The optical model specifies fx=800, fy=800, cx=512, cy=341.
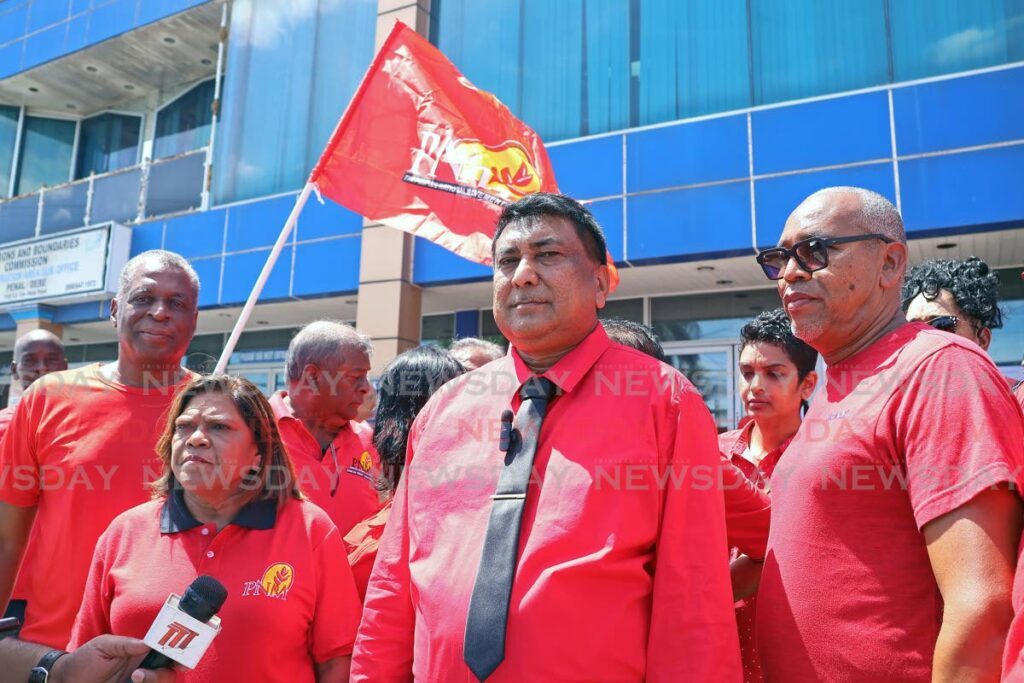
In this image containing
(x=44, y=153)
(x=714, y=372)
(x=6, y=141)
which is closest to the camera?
(x=714, y=372)

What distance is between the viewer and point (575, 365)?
204cm

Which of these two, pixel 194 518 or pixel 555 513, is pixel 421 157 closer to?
pixel 194 518

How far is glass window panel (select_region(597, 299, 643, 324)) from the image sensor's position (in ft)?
32.9

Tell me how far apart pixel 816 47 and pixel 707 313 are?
10.2ft

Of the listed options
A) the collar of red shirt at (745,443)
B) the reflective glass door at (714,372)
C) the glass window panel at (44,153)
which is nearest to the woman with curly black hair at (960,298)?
the collar of red shirt at (745,443)

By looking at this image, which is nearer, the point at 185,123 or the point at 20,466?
the point at 20,466

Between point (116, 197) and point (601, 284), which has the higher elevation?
point (116, 197)

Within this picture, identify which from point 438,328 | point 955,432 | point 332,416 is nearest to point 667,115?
point 438,328

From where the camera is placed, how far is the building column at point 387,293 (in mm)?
9891

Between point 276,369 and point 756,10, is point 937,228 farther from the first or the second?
point 276,369

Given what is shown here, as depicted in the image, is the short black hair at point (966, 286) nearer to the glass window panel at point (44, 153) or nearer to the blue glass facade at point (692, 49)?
the blue glass facade at point (692, 49)

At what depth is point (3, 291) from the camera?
14641mm

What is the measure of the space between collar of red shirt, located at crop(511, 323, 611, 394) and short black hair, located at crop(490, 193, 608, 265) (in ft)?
0.72

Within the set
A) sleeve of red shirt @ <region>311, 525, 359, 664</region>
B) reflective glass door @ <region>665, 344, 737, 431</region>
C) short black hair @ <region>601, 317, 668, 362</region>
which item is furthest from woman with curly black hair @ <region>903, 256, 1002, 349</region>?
reflective glass door @ <region>665, 344, 737, 431</region>
